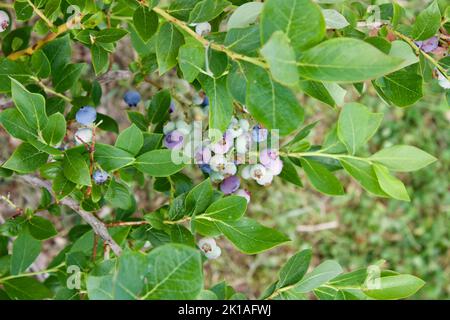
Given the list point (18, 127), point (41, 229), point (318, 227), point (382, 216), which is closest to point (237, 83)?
point (18, 127)

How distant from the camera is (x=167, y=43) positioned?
1032mm

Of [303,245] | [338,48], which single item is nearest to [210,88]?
[338,48]

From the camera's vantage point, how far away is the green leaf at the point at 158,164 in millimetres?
1055

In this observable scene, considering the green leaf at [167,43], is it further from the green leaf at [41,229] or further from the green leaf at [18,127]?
the green leaf at [41,229]

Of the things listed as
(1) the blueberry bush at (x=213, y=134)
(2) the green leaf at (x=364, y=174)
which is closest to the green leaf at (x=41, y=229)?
(1) the blueberry bush at (x=213, y=134)

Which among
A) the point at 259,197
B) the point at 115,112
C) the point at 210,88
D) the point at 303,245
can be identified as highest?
the point at 210,88

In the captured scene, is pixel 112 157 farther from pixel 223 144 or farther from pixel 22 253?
pixel 22 253

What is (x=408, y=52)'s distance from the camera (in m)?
0.98

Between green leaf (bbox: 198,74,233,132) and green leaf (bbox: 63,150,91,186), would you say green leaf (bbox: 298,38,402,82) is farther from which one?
green leaf (bbox: 63,150,91,186)

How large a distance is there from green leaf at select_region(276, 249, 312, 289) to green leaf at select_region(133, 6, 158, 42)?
0.48 m

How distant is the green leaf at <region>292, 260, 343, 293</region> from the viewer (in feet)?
3.28

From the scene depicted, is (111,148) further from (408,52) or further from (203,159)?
(408,52)

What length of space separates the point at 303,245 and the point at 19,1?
1986mm

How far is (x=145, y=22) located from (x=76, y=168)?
0.94 feet
